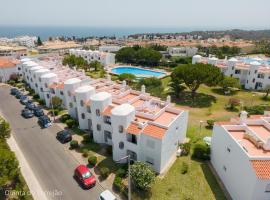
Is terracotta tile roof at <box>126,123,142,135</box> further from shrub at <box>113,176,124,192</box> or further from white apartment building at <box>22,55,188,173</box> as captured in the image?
shrub at <box>113,176,124,192</box>

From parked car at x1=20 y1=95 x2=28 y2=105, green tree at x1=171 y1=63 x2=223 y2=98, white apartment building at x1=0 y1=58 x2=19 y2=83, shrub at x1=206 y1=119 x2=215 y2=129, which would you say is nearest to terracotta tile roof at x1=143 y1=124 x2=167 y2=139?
shrub at x1=206 y1=119 x2=215 y2=129

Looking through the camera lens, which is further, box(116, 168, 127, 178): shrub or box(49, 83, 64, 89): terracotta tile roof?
box(49, 83, 64, 89): terracotta tile roof

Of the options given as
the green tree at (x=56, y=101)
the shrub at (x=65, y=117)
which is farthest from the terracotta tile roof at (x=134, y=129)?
the green tree at (x=56, y=101)

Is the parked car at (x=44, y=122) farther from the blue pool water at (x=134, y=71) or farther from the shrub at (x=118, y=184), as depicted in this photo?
the blue pool water at (x=134, y=71)

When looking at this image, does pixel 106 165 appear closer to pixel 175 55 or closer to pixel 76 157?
pixel 76 157

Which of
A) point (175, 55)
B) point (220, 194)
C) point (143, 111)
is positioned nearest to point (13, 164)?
point (143, 111)

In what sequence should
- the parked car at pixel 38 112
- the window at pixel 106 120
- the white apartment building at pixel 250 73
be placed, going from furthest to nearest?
the white apartment building at pixel 250 73 → the parked car at pixel 38 112 → the window at pixel 106 120
